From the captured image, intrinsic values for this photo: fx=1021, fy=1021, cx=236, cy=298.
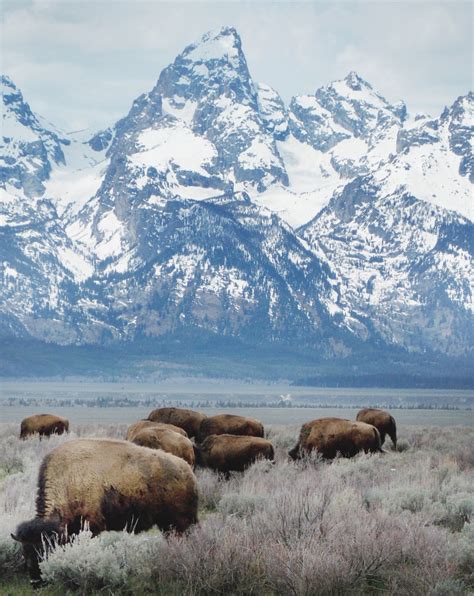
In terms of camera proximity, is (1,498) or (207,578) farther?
(1,498)

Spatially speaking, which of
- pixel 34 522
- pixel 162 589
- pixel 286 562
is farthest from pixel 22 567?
pixel 286 562

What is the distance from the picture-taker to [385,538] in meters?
13.6

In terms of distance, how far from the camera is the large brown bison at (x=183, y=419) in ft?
106

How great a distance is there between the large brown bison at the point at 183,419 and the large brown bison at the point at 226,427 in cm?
169

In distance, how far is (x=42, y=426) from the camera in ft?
123

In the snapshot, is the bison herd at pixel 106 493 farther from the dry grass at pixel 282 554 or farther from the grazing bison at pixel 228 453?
the grazing bison at pixel 228 453

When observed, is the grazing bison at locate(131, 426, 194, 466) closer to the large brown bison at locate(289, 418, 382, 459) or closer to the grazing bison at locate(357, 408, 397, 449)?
the large brown bison at locate(289, 418, 382, 459)

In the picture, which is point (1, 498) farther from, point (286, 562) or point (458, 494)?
point (458, 494)

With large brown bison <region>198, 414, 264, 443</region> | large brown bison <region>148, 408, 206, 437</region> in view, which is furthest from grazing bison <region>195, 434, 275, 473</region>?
large brown bison <region>148, 408, 206, 437</region>

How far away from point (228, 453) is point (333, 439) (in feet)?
14.9

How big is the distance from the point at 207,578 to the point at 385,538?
8.44ft

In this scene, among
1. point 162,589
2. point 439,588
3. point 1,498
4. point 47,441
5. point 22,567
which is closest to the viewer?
point 439,588

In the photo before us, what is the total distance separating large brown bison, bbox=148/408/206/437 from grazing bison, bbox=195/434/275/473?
7.07 meters

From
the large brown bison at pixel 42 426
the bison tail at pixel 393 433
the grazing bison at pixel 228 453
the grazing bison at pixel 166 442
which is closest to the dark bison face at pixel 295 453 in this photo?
the grazing bison at pixel 228 453
